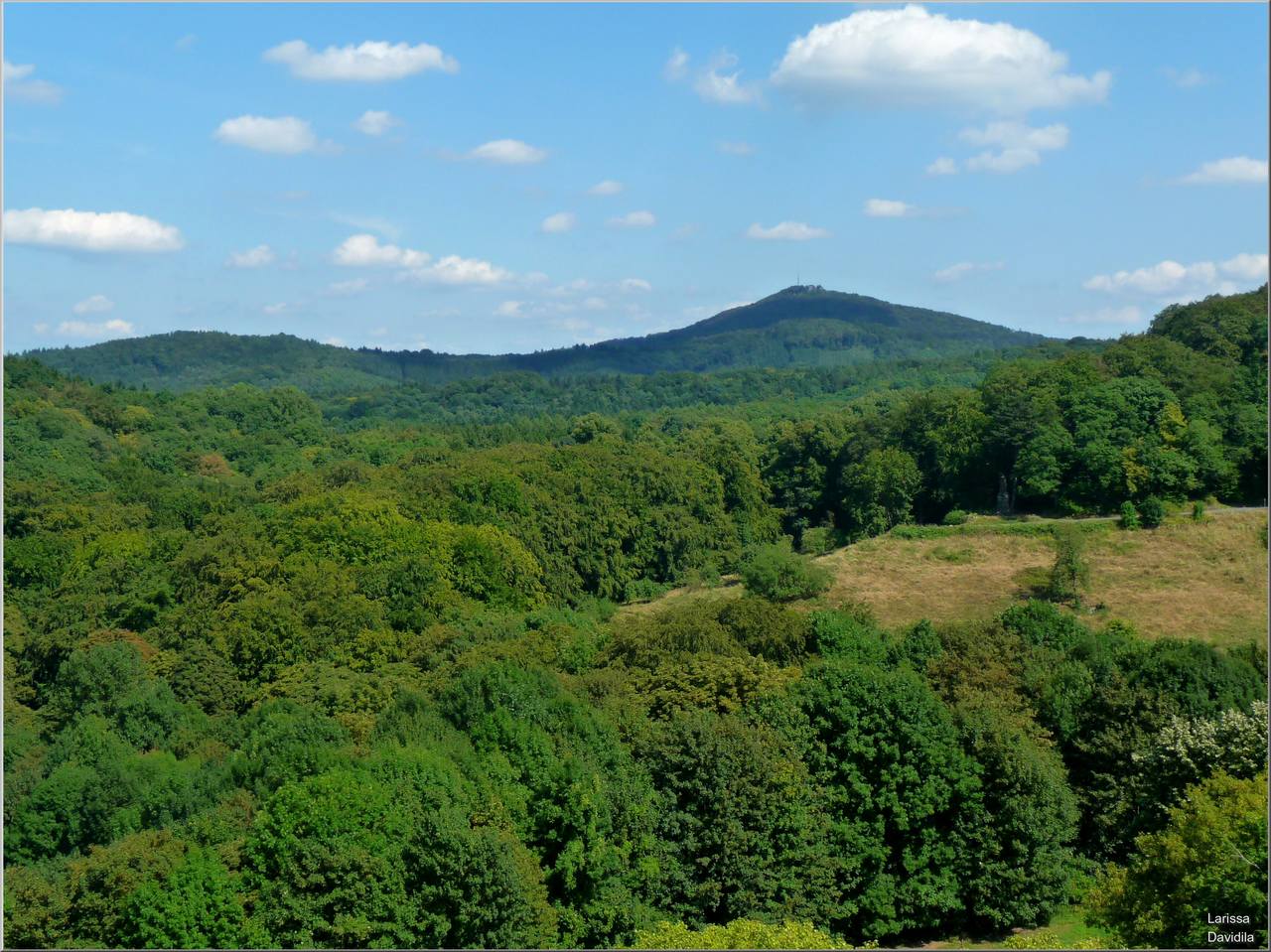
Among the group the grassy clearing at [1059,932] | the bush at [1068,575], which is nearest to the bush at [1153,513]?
the bush at [1068,575]

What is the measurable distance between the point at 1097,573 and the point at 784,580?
13069mm

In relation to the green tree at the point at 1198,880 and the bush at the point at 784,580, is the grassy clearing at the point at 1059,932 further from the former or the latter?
the bush at the point at 784,580

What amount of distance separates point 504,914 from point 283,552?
34.9m

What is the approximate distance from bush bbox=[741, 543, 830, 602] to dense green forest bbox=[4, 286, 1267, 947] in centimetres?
13

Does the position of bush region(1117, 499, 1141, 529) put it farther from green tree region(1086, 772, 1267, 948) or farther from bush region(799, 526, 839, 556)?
green tree region(1086, 772, 1267, 948)

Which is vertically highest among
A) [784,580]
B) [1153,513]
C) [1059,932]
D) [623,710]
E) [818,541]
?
[1153,513]

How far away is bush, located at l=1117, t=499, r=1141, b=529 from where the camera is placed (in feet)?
191

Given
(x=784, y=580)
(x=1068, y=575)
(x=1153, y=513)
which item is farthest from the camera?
(x=1153, y=513)

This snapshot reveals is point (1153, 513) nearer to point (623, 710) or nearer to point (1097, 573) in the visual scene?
point (1097, 573)

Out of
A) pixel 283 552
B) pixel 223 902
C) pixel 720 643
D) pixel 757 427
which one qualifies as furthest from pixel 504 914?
pixel 757 427

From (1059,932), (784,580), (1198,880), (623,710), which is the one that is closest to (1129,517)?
(784,580)

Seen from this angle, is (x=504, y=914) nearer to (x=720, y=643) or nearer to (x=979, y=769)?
(x=979, y=769)

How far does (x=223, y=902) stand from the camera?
958 inches

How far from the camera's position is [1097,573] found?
54.5 meters
